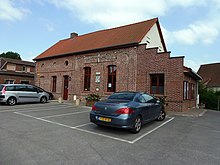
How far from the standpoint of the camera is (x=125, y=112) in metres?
5.65

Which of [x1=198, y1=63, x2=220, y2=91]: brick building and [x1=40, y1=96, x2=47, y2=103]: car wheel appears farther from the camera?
[x1=198, y1=63, x2=220, y2=91]: brick building

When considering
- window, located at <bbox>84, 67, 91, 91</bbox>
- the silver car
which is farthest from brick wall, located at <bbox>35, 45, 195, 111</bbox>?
the silver car

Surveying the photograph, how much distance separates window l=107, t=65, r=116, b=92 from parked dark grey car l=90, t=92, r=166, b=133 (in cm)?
771

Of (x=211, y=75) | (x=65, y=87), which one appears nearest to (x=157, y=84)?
(x=65, y=87)

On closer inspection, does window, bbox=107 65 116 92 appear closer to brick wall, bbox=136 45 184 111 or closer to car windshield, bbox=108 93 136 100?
brick wall, bbox=136 45 184 111

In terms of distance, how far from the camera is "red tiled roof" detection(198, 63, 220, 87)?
35.1m

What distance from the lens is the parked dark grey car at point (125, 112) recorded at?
5.66 m

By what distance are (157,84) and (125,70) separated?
293 cm

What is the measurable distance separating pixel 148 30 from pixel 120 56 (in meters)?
3.47

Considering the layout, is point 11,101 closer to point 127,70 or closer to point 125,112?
point 127,70

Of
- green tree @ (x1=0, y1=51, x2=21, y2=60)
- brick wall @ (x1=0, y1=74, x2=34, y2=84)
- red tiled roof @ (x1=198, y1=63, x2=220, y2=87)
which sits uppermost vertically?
green tree @ (x1=0, y1=51, x2=21, y2=60)

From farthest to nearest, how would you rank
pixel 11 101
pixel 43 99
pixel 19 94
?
1. pixel 43 99
2. pixel 19 94
3. pixel 11 101

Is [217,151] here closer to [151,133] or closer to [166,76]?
[151,133]

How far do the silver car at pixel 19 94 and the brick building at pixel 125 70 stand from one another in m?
3.61
